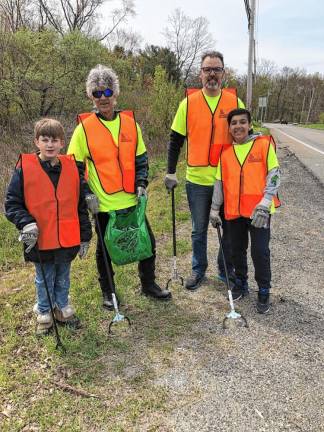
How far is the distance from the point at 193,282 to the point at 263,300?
2.80 feet

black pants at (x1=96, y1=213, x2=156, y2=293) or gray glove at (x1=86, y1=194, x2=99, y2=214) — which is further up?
gray glove at (x1=86, y1=194, x2=99, y2=214)

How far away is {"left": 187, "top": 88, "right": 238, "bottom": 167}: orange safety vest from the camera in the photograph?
13.2ft

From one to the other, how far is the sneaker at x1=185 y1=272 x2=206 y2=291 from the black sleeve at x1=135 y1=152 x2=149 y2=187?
131 cm

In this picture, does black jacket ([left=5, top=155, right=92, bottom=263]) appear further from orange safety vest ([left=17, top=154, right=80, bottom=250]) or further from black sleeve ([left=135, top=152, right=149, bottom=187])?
black sleeve ([left=135, top=152, right=149, bottom=187])

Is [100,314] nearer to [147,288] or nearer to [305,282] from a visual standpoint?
[147,288]

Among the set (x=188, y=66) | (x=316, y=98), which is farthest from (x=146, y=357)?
(x=316, y=98)

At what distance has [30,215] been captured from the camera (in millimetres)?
3334

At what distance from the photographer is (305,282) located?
4668 millimetres

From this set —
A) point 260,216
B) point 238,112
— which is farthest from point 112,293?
point 238,112

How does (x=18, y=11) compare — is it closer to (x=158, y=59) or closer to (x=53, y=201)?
(x=158, y=59)

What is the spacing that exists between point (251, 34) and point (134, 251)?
15.1 m

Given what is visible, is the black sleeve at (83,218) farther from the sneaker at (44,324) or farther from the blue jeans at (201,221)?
the blue jeans at (201,221)

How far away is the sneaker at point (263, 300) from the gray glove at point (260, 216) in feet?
2.38

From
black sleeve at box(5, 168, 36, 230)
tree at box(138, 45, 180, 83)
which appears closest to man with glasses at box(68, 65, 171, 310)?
black sleeve at box(5, 168, 36, 230)
